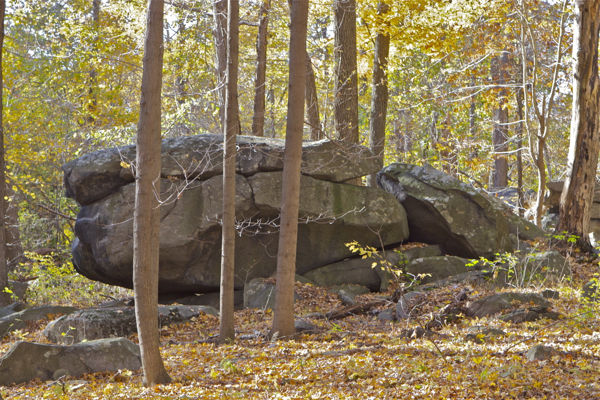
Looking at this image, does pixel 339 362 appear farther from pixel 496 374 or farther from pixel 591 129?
pixel 591 129

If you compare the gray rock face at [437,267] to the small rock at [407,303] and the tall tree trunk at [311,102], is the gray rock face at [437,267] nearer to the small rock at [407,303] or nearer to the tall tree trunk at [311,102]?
the small rock at [407,303]

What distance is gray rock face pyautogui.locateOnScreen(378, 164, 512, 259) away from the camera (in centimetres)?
1082

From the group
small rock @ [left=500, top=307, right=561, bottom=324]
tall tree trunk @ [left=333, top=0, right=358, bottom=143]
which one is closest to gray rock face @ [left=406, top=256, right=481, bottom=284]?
small rock @ [left=500, top=307, right=561, bottom=324]

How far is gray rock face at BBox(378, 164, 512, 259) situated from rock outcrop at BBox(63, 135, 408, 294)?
529 mm

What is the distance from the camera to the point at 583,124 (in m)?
10.4

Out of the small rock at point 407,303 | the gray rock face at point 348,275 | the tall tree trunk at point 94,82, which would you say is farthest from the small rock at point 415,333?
the tall tree trunk at point 94,82

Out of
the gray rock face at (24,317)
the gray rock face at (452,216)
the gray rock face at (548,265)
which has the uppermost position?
the gray rock face at (452,216)

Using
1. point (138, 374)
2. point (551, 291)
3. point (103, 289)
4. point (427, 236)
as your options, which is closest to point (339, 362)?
point (138, 374)

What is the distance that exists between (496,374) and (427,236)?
7.08 metres

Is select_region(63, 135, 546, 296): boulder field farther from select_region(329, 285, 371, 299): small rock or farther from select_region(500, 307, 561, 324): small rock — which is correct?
select_region(500, 307, 561, 324): small rock

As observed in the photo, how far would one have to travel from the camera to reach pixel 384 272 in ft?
34.2

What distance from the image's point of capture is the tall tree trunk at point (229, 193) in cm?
713

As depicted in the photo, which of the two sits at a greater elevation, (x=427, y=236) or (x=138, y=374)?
(x=427, y=236)

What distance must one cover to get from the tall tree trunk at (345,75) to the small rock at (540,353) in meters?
7.89
